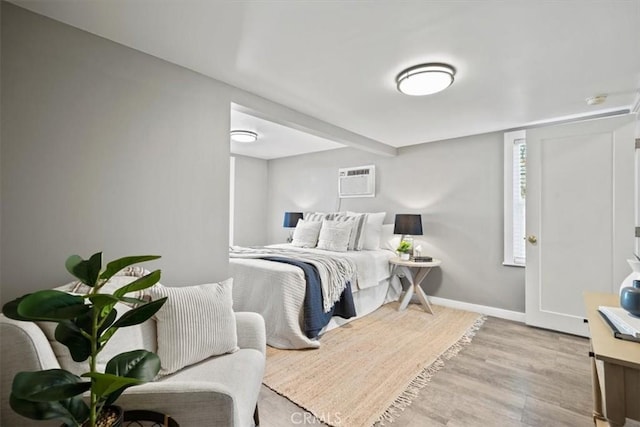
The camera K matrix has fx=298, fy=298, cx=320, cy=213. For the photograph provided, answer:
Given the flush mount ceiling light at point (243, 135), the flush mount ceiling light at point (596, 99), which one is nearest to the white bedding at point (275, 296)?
the flush mount ceiling light at point (243, 135)

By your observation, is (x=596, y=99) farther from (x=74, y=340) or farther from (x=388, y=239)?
(x=74, y=340)

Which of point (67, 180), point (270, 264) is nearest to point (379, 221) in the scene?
point (270, 264)

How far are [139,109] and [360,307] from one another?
2.87 metres

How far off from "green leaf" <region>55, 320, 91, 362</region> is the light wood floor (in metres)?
1.19

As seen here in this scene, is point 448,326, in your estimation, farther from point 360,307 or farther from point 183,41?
point 183,41

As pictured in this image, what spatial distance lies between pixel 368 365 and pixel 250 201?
404 centimetres

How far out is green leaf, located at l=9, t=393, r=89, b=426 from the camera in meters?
0.73

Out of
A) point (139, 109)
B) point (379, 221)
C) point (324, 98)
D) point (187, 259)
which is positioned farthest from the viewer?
point (379, 221)

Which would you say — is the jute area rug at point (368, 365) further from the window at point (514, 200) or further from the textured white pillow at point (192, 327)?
the window at point (514, 200)

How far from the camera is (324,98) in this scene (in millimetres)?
2586

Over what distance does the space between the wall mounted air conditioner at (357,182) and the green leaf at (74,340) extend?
4.07 m

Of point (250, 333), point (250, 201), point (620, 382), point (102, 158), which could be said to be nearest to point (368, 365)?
point (250, 333)

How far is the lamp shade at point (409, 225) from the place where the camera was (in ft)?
Answer: 12.3

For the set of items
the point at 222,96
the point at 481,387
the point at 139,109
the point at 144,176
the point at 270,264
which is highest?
the point at 222,96
